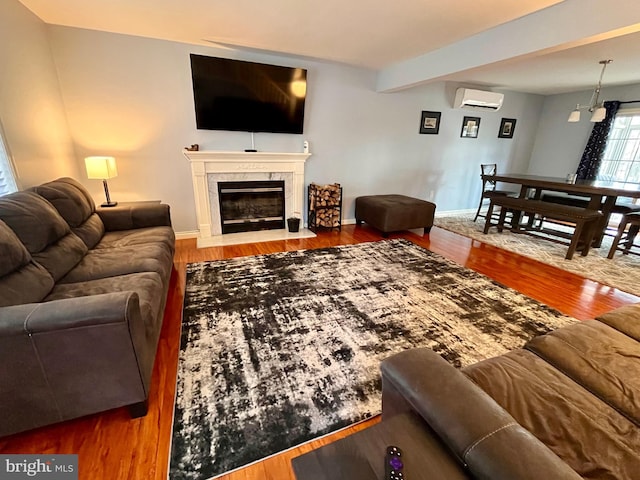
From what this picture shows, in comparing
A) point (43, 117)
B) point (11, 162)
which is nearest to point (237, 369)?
point (11, 162)

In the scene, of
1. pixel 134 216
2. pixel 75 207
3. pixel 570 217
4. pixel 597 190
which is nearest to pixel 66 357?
pixel 75 207

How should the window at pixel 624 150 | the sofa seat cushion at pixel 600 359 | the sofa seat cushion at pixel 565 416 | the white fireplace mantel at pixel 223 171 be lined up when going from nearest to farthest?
the sofa seat cushion at pixel 565 416, the sofa seat cushion at pixel 600 359, the white fireplace mantel at pixel 223 171, the window at pixel 624 150

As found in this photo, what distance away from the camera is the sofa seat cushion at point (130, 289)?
5.20 feet

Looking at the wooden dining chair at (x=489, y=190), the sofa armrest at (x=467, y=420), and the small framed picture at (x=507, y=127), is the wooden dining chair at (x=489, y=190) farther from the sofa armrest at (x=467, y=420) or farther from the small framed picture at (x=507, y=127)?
the sofa armrest at (x=467, y=420)

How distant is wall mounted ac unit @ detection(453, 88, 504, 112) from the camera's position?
16.2 feet

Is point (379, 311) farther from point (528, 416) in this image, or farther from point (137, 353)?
point (137, 353)

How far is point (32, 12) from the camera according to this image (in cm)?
263

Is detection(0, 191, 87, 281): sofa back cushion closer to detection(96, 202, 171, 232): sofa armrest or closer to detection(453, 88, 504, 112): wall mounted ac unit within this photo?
detection(96, 202, 171, 232): sofa armrest

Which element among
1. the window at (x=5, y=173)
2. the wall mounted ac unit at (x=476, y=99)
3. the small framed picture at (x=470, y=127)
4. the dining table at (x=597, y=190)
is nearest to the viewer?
the window at (x=5, y=173)

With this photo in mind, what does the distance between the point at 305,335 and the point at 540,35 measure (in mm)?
3104

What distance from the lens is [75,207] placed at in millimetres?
2318

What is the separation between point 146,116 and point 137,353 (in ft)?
10.5

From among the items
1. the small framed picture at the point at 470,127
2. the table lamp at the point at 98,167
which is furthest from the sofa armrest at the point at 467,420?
the small framed picture at the point at 470,127

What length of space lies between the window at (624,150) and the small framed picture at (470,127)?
2281mm
